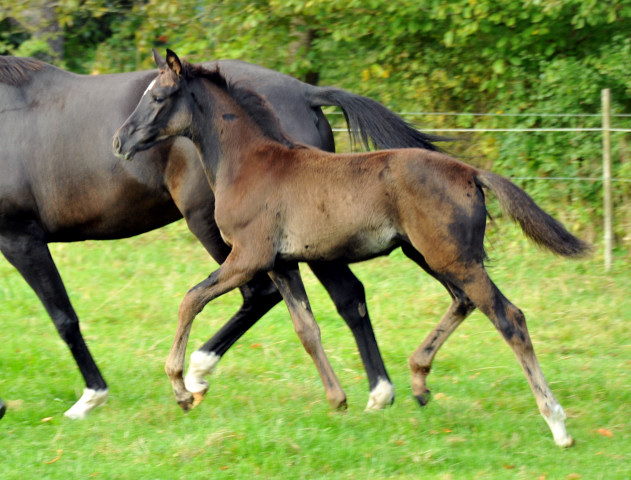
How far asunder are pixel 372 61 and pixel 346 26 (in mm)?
799

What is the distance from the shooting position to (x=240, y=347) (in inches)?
271

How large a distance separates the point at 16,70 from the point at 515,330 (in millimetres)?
3450

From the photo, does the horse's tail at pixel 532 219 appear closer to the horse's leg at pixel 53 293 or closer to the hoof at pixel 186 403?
the hoof at pixel 186 403

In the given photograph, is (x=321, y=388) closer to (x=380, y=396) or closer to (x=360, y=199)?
(x=380, y=396)

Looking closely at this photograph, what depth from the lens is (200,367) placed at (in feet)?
18.3

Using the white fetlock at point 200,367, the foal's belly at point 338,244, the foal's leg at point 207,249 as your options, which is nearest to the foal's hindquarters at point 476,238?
the foal's belly at point 338,244

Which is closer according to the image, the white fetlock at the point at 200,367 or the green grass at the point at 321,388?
the green grass at the point at 321,388

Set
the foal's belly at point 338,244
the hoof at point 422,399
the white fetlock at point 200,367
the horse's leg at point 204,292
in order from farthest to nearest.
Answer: the white fetlock at point 200,367 → the hoof at point 422,399 → the horse's leg at point 204,292 → the foal's belly at point 338,244

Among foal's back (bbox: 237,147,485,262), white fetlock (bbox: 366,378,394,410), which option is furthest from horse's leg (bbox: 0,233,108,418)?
white fetlock (bbox: 366,378,394,410)

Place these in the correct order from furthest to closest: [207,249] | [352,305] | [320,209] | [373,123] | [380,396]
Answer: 1. [207,249]
2. [373,123]
3. [352,305]
4. [380,396]
5. [320,209]

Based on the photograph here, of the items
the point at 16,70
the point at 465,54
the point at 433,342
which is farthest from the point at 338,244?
the point at 465,54

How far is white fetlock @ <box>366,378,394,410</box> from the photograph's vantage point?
511 centimetres

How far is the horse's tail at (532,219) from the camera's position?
173 inches

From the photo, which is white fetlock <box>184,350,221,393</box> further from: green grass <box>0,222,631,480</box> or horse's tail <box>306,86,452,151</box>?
horse's tail <box>306,86,452,151</box>
